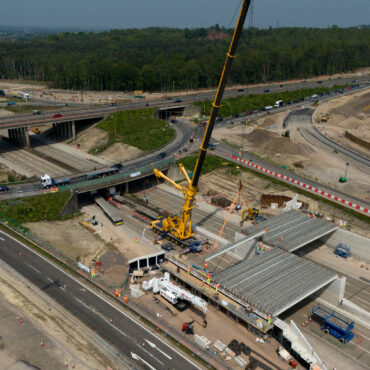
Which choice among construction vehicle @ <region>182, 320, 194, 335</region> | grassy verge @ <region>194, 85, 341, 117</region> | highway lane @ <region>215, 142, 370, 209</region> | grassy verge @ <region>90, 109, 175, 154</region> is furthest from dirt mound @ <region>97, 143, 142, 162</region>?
construction vehicle @ <region>182, 320, 194, 335</region>

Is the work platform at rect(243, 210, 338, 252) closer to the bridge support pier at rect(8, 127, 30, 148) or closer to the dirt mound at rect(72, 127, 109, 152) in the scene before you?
the dirt mound at rect(72, 127, 109, 152)

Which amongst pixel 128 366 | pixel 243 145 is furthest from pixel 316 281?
pixel 243 145

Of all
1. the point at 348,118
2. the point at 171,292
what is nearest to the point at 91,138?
the point at 171,292

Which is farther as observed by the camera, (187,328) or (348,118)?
(348,118)

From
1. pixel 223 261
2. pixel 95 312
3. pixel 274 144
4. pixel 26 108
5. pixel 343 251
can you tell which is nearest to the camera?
pixel 95 312

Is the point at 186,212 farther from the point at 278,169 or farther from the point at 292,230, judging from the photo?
the point at 278,169
